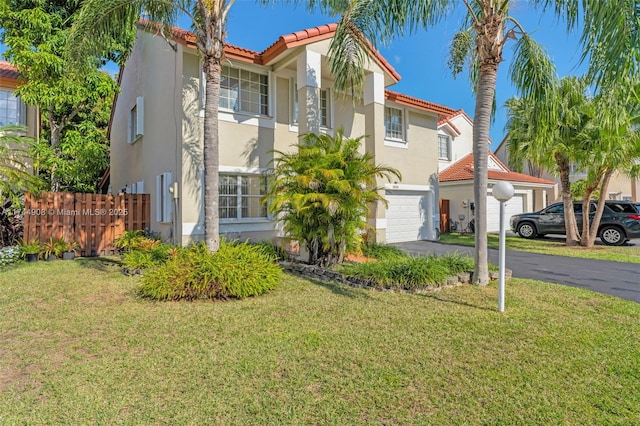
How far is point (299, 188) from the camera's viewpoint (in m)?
9.12

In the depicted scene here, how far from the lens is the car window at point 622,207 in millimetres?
15321

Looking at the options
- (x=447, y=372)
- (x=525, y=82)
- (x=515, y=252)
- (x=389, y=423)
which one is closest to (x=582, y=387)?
(x=447, y=372)

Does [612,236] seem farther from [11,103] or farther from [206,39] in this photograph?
[11,103]

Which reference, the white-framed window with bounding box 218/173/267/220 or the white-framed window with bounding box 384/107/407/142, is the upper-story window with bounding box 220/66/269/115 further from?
the white-framed window with bounding box 384/107/407/142

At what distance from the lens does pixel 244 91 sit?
468 inches

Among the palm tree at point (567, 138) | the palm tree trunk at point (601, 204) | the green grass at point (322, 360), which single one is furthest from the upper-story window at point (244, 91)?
the palm tree trunk at point (601, 204)

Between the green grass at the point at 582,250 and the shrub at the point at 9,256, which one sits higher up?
the shrub at the point at 9,256

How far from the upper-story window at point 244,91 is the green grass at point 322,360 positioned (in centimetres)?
707

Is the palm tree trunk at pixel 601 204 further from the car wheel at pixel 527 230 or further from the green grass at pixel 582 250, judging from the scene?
the car wheel at pixel 527 230

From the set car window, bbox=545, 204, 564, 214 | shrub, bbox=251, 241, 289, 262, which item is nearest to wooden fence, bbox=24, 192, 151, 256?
shrub, bbox=251, 241, 289, 262

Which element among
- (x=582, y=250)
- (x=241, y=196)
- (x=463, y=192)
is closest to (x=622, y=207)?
(x=582, y=250)

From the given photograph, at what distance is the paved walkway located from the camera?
799 centimetres

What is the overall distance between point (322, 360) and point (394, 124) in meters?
12.8

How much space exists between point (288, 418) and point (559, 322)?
460 cm
